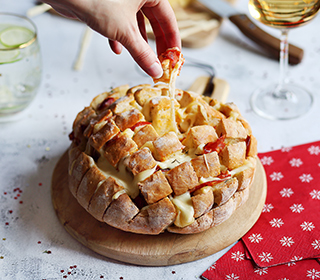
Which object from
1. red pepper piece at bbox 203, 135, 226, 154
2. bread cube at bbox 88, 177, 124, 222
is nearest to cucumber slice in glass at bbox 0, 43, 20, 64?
bread cube at bbox 88, 177, 124, 222

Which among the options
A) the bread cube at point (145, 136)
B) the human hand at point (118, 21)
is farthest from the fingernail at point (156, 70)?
the bread cube at point (145, 136)

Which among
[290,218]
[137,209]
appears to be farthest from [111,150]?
[290,218]

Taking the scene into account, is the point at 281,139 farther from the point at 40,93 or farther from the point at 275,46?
the point at 40,93

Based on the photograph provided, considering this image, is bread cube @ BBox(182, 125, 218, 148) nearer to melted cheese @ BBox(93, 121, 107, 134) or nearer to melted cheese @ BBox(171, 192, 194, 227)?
melted cheese @ BBox(171, 192, 194, 227)

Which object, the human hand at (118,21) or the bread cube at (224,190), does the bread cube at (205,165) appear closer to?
the bread cube at (224,190)

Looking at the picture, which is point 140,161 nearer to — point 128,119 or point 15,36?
point 128,119

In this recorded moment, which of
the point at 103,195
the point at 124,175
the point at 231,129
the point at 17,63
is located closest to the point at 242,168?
the point at 231,129
